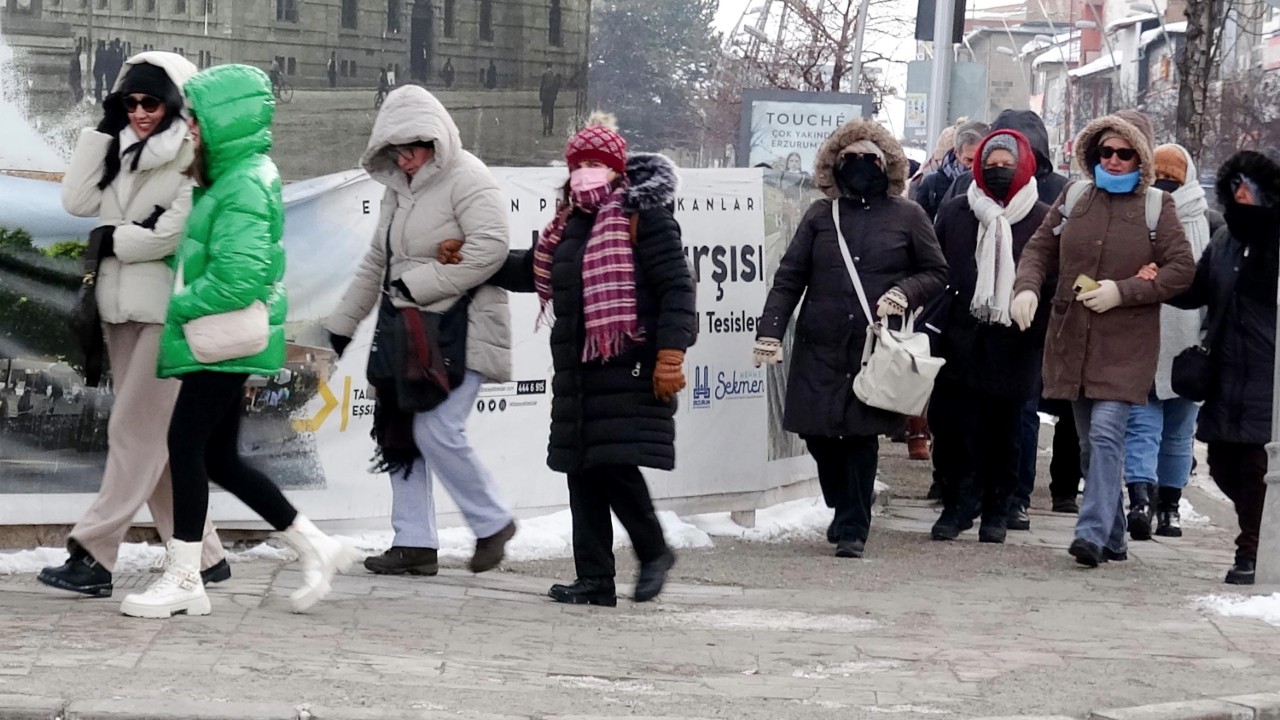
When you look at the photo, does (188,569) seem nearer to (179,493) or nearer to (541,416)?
(179,493)

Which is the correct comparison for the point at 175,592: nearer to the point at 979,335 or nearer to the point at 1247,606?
the point at 1247,606

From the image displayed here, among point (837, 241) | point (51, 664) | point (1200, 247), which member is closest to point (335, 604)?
point (51, 664)

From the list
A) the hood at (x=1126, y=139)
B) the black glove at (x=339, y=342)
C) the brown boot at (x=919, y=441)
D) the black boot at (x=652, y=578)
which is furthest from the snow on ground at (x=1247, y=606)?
the brown boot at (x=919, y=441)

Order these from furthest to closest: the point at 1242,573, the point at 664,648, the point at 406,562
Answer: the point at 1242,573 → the point at 406,562 → the point at 664,648

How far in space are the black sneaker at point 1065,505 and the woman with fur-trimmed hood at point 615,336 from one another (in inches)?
176

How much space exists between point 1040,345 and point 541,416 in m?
2.50

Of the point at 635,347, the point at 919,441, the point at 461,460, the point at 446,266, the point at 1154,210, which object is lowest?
the point at 919,441

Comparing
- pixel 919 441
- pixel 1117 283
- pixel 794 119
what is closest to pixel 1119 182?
pixel 1117 283

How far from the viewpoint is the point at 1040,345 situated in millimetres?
9586

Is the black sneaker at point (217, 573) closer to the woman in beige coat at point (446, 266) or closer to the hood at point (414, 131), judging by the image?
the woman in beige coat at point (446, 266)

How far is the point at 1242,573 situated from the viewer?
329 inches

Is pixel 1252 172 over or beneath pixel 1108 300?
over

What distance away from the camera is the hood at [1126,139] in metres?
8.55

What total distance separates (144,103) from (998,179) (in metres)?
4.52
